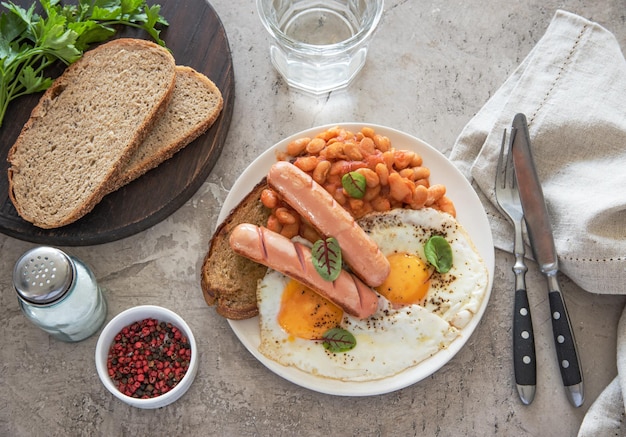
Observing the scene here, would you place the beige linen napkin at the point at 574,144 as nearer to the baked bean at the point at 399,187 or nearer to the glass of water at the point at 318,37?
the baked bean at the point at 399,187

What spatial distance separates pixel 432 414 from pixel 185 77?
1812 millimetres

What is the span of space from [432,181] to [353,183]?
0.42 m

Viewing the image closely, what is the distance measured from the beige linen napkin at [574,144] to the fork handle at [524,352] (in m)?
0.25

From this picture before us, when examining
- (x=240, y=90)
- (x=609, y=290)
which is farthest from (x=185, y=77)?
(x=609, y=290)

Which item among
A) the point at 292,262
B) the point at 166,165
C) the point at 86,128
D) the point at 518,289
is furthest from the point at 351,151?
the point at 86,128

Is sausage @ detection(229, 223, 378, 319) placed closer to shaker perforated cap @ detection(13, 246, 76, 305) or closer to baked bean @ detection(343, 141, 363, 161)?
baked bean @ detection(343, 141, 363, 161)

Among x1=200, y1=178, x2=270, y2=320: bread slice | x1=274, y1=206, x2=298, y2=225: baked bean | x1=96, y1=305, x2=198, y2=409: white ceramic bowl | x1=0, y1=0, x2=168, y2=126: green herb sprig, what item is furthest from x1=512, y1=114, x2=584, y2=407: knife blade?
x1=0, y1=0, x2=168, y2=126: green herb sprig

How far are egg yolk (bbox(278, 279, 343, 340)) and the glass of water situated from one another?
3.38 feet

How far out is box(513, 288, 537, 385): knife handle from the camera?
272 centimetres

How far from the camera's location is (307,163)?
8.88 ft

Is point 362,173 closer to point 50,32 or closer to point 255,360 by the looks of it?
point 255,360

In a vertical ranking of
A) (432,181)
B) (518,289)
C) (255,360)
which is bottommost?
(255,360)

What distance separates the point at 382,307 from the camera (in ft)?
8.71

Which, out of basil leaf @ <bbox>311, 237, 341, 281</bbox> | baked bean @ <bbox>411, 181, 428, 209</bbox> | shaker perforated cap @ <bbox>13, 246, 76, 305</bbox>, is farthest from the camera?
baked bean @ <bbox>411, 181, 428, 209</bbox>
